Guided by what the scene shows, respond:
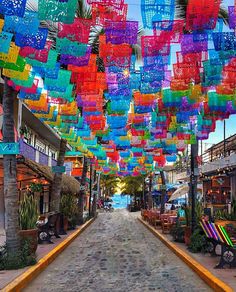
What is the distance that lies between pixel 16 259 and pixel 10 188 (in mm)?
1765

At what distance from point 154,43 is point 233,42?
1.75 metres

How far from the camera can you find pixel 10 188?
1077 cm

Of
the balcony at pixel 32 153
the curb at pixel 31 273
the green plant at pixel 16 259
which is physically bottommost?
the curb at pixel 31 273

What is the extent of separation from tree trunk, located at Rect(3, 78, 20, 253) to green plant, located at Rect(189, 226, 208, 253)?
565 cm

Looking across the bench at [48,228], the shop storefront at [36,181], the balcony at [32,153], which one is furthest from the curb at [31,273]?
the balcony at [32,153]

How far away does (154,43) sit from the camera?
31.8 ft

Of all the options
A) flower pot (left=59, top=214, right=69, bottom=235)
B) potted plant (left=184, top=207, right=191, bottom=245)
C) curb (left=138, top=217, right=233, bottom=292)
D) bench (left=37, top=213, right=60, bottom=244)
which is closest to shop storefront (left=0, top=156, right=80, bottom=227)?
→ flower pot (left=59, top=214, right=69, bottom=235)

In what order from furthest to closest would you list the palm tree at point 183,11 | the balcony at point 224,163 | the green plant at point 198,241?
the balcony at point 224,163, the palm tree at point 183,11, the green plant at point 198,241

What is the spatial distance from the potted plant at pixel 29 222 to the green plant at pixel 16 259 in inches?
20.7

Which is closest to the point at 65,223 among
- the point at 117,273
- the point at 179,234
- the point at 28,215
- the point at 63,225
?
the point at 63,225

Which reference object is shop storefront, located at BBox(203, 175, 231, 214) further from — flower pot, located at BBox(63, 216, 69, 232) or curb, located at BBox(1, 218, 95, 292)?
curb, located at BBox(1, 218, 95, 292)

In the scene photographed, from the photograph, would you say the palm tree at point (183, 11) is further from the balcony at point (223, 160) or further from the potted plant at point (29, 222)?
the balcony at point (223, 160)

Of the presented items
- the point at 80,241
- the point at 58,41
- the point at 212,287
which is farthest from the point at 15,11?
the point at 80,241

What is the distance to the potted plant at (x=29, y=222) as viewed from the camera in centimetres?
1163
